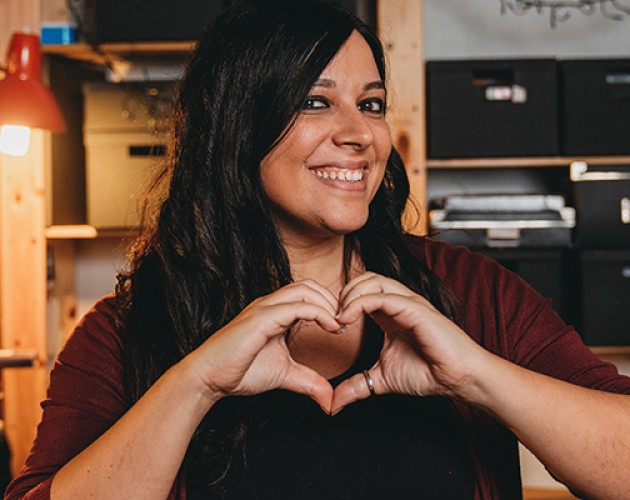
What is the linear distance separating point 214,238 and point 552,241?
4.75 feet

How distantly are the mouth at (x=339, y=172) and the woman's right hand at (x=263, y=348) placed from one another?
0.81 feet

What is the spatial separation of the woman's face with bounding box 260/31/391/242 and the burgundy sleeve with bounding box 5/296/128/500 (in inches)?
14.3

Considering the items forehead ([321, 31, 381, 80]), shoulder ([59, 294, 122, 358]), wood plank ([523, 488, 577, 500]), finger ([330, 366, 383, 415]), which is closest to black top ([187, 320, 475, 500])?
finger ([330, 366, 383, 415])

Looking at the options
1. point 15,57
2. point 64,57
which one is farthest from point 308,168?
point 64,57

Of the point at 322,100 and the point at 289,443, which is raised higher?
the point at 322,100

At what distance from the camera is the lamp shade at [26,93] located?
2141mm

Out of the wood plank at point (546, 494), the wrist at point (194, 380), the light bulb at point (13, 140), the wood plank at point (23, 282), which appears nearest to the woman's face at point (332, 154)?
the wrist at point (194, 380)

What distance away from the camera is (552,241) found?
248cm

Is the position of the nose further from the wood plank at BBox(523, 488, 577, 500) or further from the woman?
the wood plank at BBox(523, 488, 577, 500)

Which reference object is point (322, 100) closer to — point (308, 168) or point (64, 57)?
point (308, 168)

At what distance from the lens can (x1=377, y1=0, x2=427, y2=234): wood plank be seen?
2.45 metres

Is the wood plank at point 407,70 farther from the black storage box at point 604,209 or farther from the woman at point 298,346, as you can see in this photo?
the woman at point 298,346

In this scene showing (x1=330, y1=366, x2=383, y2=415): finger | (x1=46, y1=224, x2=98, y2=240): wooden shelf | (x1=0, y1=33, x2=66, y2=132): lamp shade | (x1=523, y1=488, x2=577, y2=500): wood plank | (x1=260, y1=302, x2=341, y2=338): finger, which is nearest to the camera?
(x1=260, y1=302, x2=341, y2=338): finger

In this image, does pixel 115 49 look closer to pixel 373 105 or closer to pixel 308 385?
pixel 373 105
